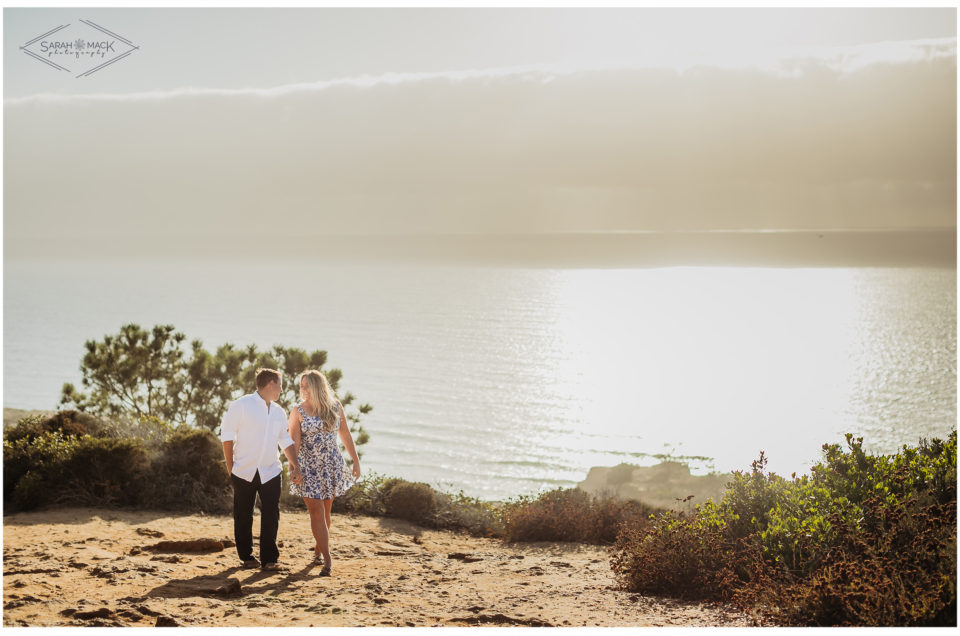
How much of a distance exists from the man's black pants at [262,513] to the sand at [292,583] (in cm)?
24

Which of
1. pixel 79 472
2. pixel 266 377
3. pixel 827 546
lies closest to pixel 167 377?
pixel 79 472

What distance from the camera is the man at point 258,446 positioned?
6.74 metres

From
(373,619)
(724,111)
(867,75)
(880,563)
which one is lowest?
(373,619)

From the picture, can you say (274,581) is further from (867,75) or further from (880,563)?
(867,75)

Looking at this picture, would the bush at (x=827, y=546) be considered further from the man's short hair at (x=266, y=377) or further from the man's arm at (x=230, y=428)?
the man's arm at (x=230, y=428)

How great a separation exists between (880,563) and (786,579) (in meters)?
0.71

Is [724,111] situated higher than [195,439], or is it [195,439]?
[724,111]

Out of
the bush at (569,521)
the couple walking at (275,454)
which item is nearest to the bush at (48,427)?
the couple walking at (275,454)

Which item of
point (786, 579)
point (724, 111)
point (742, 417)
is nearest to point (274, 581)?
point (786, 579)

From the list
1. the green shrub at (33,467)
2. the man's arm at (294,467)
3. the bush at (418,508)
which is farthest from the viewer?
the bush at (418,508)

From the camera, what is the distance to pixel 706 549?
6582 mm

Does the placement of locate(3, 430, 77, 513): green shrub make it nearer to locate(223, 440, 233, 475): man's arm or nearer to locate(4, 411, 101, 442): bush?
locate(4, 411, 101, 442): bush

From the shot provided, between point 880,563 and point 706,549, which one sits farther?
point 706,549

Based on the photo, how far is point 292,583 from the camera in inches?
260
